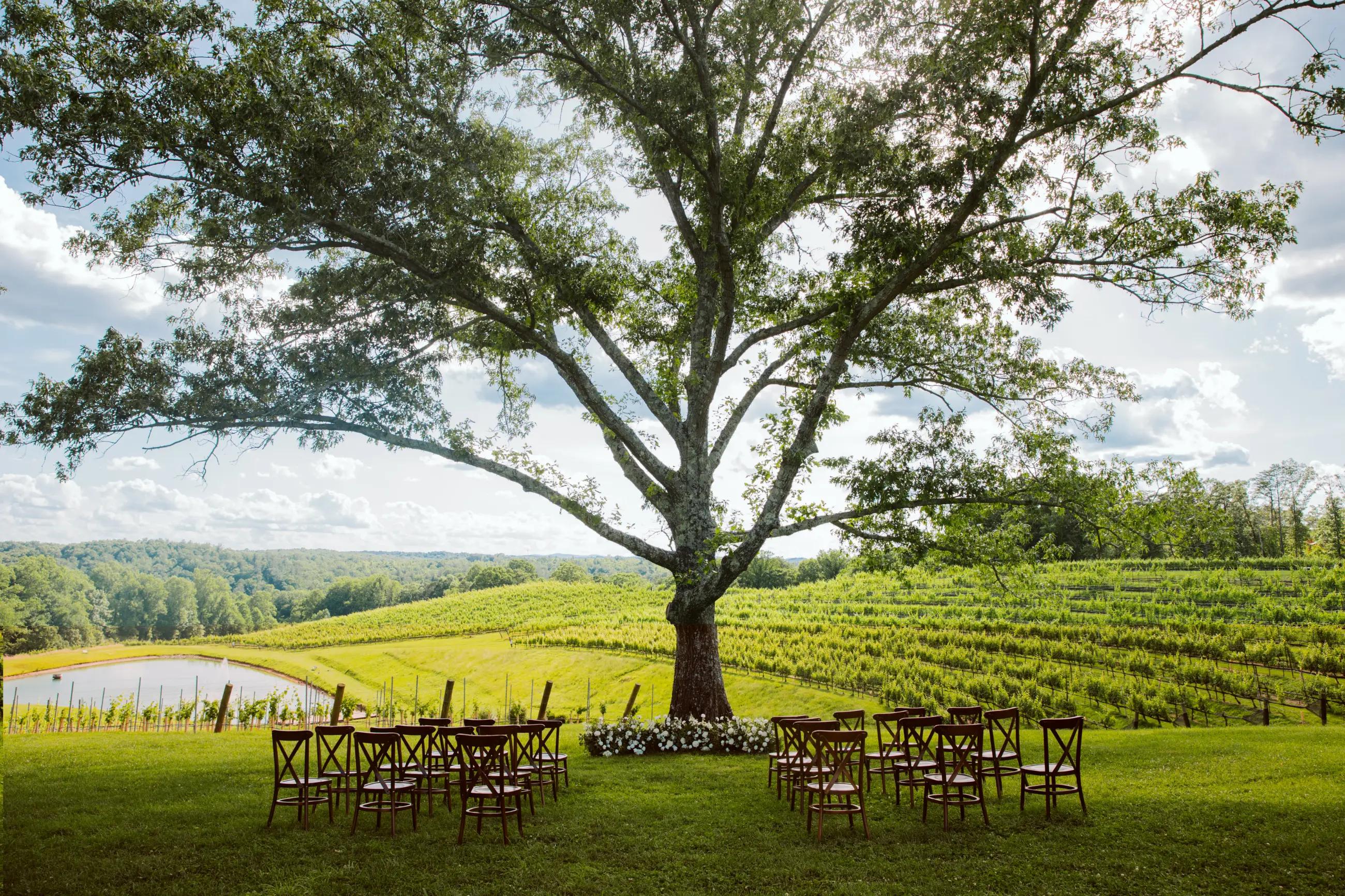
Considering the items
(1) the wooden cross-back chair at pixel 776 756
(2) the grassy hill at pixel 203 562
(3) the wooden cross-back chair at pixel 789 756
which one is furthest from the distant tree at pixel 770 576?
(3) the wooden cross-back chair at pixel 789 756

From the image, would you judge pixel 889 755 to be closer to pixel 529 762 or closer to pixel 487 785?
pixel 529 762

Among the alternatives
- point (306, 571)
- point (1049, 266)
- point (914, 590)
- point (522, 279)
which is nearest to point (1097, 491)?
point (1049, 266)

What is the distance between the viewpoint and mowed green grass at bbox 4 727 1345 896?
619 centimetres

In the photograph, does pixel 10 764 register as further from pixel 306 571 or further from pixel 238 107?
pixel 306 571

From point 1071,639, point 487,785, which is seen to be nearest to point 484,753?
point 487,785

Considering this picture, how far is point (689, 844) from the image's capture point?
7.37m

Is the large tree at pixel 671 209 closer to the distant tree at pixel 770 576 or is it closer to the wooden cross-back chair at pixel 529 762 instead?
the wooden cross-back chair at pixel 529 762

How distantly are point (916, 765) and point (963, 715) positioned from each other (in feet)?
5.85

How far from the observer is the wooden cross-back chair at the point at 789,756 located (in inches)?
329

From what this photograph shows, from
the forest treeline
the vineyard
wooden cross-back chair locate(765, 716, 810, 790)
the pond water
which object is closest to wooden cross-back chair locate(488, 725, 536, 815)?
wooden cross-back chair locate(765, 716, 810, 790)

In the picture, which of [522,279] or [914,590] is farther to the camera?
[914,590]

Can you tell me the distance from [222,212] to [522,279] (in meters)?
4.74

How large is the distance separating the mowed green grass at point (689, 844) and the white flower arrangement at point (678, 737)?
245 cm

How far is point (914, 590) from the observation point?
154 ft
